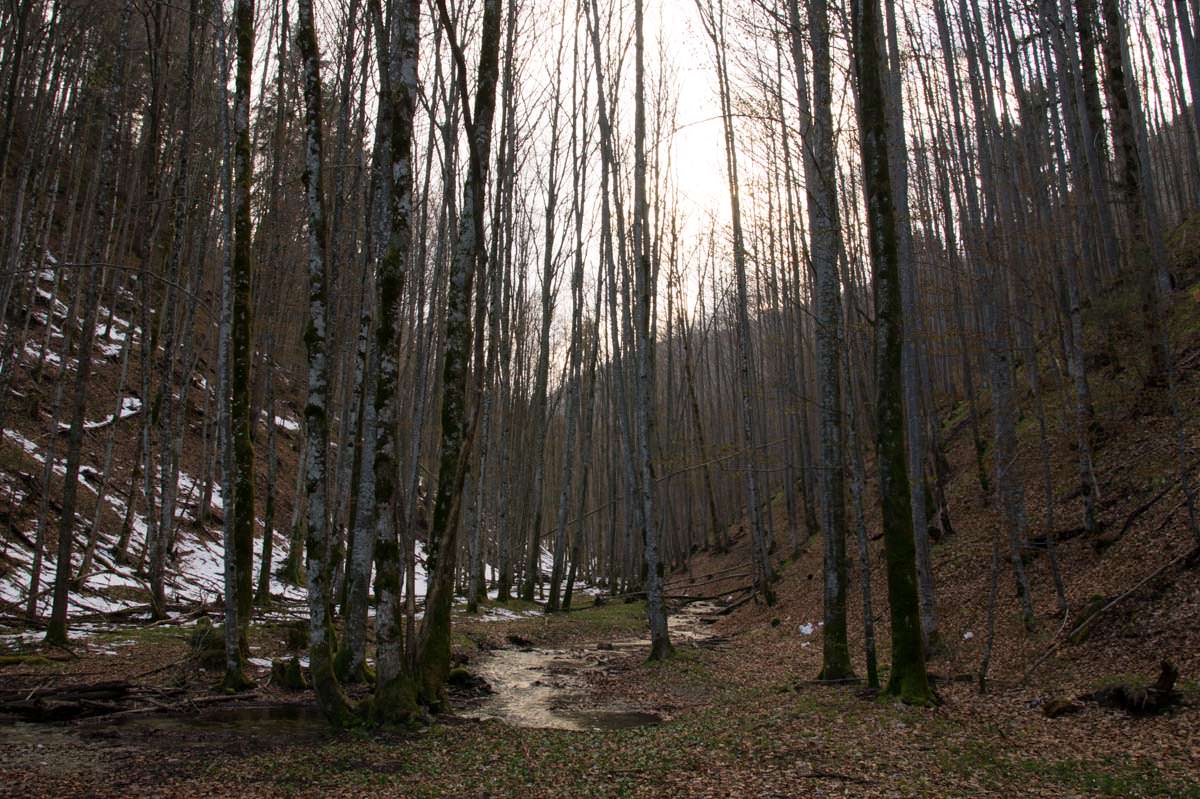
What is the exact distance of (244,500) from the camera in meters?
8.53

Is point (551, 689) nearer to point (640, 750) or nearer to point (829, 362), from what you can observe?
point (640, 750)

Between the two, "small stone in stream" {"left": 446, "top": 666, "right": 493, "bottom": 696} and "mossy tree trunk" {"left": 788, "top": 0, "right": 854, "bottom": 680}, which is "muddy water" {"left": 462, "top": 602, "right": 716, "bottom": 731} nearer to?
"small stone in stream" {"left": 446, "top": 666, "right": 493, "bottom": 696}

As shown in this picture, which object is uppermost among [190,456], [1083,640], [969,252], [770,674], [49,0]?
[49,0]

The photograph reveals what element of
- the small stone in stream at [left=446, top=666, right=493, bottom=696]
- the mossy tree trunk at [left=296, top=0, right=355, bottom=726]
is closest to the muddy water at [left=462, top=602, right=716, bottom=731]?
the small stone in stream at [left=446, top=666, right=493, bottom=696]

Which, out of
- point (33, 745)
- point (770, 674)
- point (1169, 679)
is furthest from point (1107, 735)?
point (33, 745)

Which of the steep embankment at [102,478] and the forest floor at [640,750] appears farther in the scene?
the steep embankment at [102,478]

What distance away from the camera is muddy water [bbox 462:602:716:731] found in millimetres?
7812

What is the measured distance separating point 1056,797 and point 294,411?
28563mm

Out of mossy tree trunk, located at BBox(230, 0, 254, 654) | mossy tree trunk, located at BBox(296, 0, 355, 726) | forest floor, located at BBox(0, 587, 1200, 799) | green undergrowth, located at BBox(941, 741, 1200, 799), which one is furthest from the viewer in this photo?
mossy tree trunk, located at BBox(230, 0, 254, 654)

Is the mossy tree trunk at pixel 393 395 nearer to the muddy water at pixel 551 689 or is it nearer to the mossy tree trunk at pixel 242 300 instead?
the muddy water at pixel 551 689

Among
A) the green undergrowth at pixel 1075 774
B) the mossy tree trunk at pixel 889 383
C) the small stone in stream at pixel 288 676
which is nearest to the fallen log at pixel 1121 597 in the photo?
the mossy tree trunk at pixel 889 383

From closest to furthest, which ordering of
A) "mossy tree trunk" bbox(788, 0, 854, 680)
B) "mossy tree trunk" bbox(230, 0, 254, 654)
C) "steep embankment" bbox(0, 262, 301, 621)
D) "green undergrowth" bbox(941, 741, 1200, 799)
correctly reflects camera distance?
"green undergrowth" bbox(941, 741, 1200, 799)
"mossy tree trunk" bbox(230, 0, 254, 654)
"mossy tree trunk" bbox(788, 0, 854, 680)
"steep embankment" bbox(0, 262, 301, 621)

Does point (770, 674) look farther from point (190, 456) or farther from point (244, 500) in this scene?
point (190, 456)

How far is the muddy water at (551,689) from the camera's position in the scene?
781 cm
